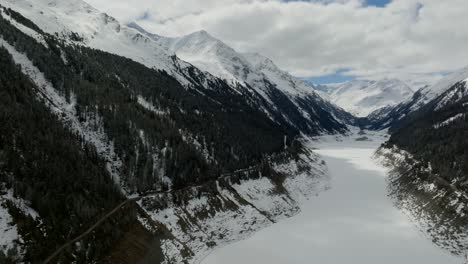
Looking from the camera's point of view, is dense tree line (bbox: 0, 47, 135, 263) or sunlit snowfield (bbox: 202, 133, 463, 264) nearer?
dense tree line (bbox: 0, 47, 135, 263)

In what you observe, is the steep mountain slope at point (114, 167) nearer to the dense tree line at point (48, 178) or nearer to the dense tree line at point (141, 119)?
the dense tree line at point (48, 178)

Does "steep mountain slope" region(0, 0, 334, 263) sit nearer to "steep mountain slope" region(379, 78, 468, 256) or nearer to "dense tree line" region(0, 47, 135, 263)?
"dense tree line" region(0, 47, 135, 263)

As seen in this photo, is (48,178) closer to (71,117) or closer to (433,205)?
(71,117)

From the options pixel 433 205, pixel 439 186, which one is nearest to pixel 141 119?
pixel 433 205

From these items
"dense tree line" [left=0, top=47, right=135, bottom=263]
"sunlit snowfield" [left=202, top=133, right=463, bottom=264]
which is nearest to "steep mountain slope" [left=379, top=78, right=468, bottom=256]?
"sunlit snowfield" [left=202, top=133, right=463, bottom=264]

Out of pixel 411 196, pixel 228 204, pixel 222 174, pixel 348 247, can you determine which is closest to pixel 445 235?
pixel 348 247

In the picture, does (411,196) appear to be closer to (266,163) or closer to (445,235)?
(445,235)
